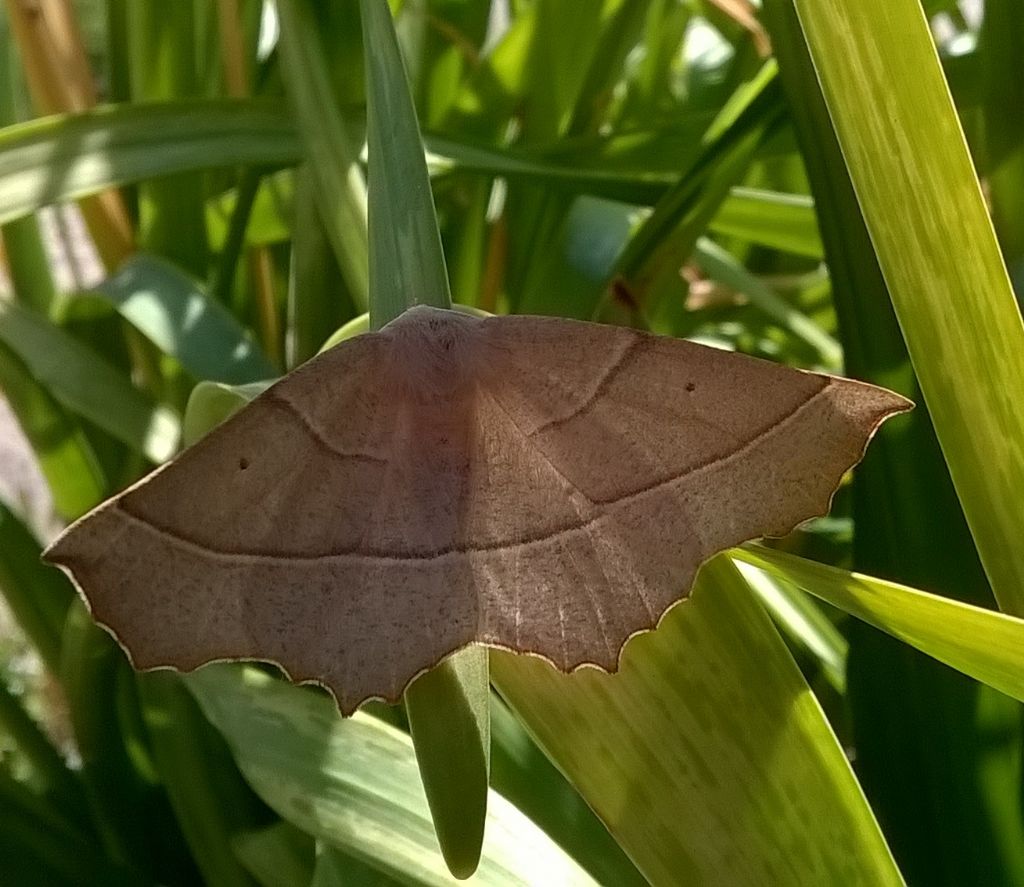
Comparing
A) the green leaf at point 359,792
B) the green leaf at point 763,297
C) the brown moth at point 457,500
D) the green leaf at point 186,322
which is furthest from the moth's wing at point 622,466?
the green leaf at point 763,297

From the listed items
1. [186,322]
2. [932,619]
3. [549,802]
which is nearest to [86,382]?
[186,322]

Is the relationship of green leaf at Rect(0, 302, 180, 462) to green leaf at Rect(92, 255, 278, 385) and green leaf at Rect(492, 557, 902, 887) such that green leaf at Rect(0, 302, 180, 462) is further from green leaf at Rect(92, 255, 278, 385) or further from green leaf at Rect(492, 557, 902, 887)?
green leaf at Rect(492, 557, 902, 887)

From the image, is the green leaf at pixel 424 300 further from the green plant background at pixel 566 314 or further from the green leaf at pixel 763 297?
the green leaf at pixel 763 297

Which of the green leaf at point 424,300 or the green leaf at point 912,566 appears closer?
the green leaf at point 424,300

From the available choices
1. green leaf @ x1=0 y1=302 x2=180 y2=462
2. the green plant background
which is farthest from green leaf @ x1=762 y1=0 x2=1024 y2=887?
green leaf @ x1=0 y1=302 x2=180 y2=462

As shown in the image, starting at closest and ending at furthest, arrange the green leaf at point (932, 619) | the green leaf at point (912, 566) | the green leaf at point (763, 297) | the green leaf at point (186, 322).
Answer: the green leaf at point (932, 619), the green leaf at point (912, 566), the green leaf at point (186, 322), the green leaf at point (763, 297)

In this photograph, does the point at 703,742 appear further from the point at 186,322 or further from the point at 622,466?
the point at 186,322
